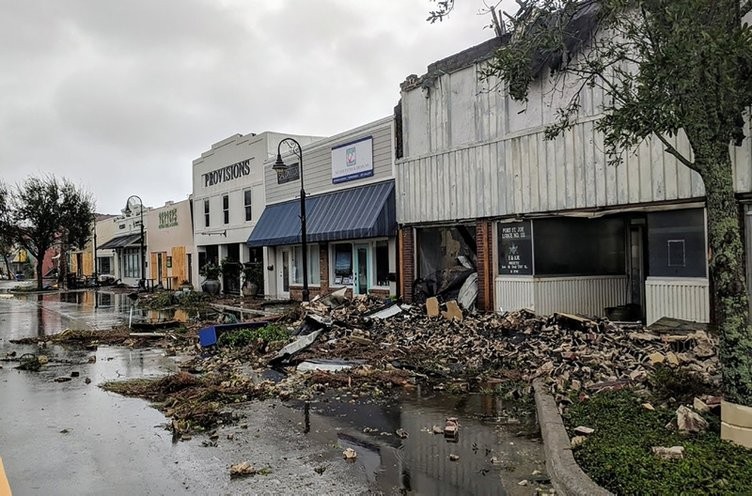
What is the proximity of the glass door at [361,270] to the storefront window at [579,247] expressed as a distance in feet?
26.0

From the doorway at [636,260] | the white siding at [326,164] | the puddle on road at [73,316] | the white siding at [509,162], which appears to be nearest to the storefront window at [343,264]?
the white siding at [326,164]

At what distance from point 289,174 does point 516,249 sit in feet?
44.0

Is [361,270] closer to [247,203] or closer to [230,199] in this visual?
[247,203]

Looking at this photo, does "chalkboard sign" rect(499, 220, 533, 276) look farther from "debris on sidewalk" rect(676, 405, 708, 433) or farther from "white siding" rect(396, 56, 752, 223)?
"debris on sidewalk" rect(676, 405, 708, 433)

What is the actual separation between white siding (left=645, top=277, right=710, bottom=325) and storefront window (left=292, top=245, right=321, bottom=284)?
14327 millimetres

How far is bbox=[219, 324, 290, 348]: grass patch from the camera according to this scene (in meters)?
14.0

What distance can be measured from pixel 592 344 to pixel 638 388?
325 cm

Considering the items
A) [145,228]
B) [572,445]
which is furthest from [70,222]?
[572,445]

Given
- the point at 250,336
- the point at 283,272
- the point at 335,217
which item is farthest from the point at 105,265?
the point at 250,336

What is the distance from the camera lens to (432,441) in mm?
6855

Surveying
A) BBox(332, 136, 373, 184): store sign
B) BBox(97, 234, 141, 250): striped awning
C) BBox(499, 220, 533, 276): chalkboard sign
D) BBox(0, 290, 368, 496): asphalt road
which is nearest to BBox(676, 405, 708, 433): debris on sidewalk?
BBox(0, 290, 368, 496): asphalt road

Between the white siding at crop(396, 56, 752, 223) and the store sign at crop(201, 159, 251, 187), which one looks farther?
the store sign at crop(201, 159, 251, 187)

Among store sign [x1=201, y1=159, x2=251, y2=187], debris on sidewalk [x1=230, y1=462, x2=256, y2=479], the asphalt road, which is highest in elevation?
store sign [x1=201, y1=159, x2=251, y2=187]

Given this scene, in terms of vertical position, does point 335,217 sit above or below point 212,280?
above
